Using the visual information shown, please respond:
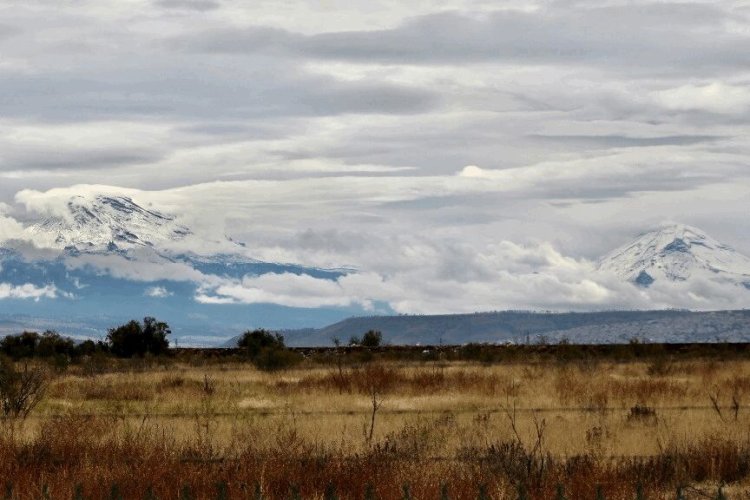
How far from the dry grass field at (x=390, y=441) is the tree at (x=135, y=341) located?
39.7 meters

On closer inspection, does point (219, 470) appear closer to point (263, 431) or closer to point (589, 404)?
point (263, 431)

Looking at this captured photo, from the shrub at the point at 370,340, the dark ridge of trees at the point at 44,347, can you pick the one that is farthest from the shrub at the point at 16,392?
the shrub at the point at 370,340

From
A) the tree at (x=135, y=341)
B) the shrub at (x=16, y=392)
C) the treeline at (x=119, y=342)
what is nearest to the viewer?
the shrub at (x=16, y=392)

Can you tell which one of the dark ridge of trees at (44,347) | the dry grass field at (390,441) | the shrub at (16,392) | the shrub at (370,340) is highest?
the shrub at (370,340)

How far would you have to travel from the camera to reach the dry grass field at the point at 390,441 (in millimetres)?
13570

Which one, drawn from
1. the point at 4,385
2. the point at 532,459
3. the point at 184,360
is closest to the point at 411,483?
the point at 532,459

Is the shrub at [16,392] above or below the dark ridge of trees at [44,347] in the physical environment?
below

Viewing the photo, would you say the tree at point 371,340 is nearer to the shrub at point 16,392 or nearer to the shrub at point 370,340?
the shrub at point 370,340

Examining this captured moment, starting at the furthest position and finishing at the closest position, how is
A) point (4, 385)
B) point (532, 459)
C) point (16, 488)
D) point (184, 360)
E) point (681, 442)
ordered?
point (184, 360), point (4, 385), point (681, 442), point (532, 459), point (16, 488)

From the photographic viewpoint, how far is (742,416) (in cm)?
2355

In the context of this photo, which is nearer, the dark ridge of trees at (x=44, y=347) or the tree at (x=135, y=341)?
the dark ridge of trees at (x=44, y=347)

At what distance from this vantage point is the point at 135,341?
75.1 m

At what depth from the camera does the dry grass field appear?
44.5 feet

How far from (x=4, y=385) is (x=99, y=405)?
4.05 metres
